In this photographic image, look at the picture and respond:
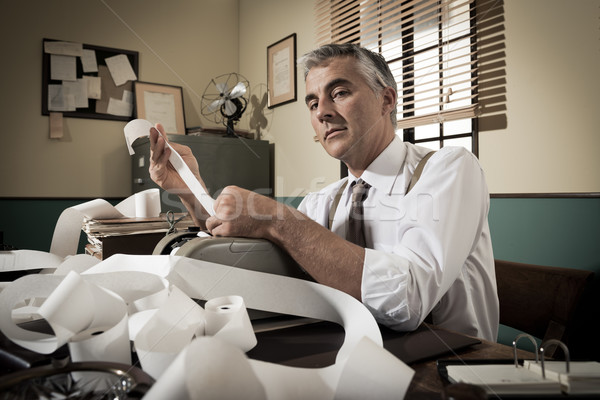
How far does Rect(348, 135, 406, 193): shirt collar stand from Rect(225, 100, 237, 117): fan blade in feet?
7.65

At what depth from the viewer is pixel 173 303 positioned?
537 millimetres

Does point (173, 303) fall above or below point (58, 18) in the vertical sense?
below

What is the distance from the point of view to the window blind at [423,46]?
2.04 meters

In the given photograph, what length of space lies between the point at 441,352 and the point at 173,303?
36cm

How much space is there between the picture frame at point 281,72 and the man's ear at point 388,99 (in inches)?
77.8

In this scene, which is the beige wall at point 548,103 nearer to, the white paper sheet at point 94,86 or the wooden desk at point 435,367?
the wooden desk at point 435,367

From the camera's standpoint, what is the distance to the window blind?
2.04m

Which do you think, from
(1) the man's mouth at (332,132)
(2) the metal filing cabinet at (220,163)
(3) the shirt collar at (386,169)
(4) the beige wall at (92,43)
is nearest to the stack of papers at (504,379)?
(3) the shirt collar at (386,169)

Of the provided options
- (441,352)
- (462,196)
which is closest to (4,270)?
(441,352)

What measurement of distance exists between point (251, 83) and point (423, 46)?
187cm

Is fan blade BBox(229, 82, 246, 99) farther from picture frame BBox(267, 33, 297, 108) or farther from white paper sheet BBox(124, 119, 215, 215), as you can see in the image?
white paper sheet BBox(124, 119, 215, 215)

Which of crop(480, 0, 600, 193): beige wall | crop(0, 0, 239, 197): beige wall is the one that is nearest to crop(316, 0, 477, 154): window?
crop(480, 0, 600, 193): beige wall

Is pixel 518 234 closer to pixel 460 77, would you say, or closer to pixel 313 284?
pixel 460 77

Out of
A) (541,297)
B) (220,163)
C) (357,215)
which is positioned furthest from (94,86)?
(541,297)
